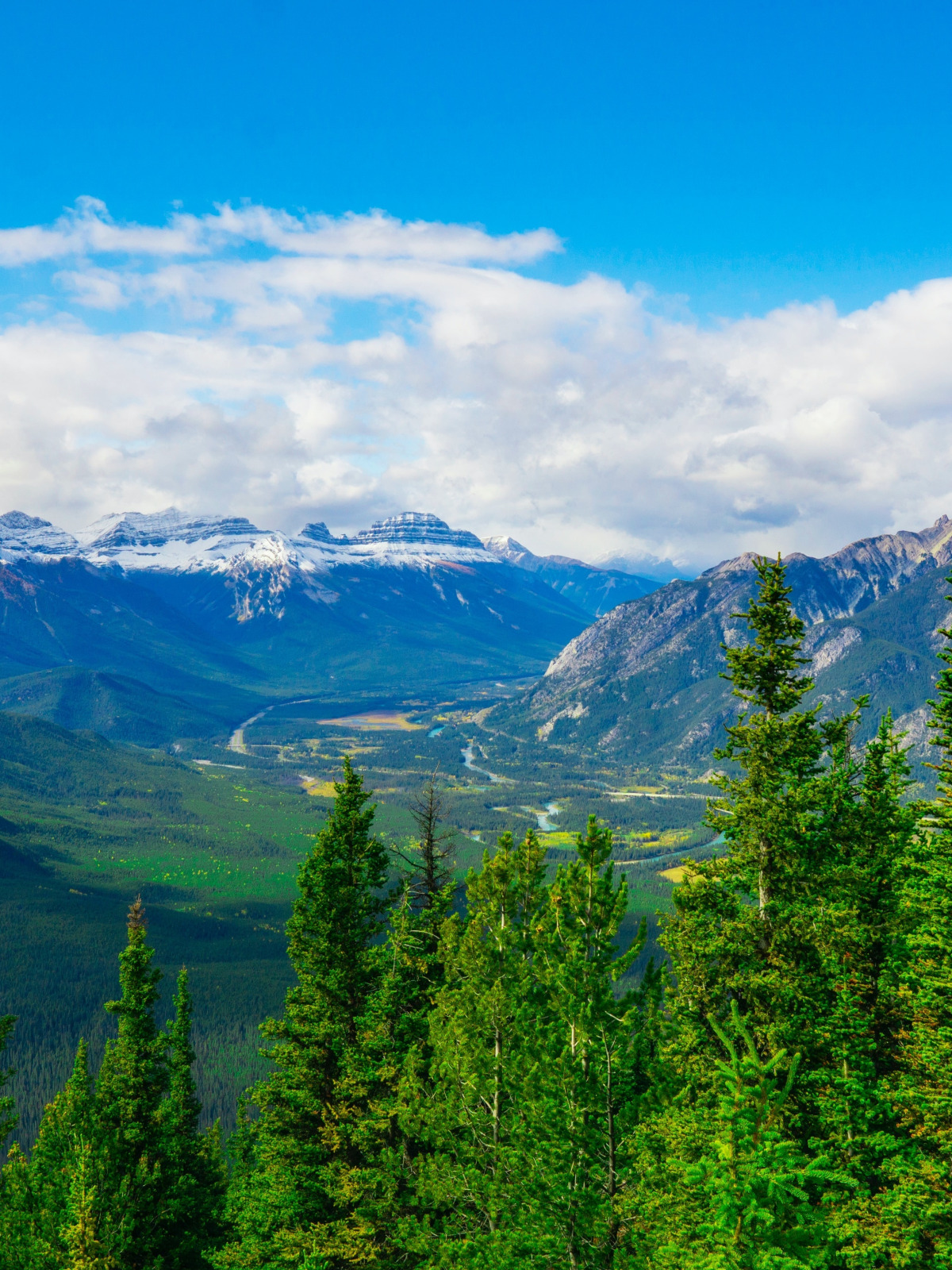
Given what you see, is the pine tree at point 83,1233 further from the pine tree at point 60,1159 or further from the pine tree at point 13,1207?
the pine tree at point 13,1207

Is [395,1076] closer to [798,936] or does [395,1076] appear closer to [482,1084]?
[482,1084]

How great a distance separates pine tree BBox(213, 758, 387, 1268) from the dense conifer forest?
0.13 metres

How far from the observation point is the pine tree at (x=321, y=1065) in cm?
3559

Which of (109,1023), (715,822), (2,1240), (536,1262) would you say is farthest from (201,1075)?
(715,822)

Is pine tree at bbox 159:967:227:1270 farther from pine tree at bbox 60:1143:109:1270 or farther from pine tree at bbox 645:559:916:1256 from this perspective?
pine tree at bbox 645:559:916:1256

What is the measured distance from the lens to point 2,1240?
3906 centimetres

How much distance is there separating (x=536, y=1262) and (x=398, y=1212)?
9.25 meters

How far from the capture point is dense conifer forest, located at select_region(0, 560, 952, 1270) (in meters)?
22.6

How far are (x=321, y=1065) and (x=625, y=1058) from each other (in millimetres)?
16188

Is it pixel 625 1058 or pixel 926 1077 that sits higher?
pixel 926 1077

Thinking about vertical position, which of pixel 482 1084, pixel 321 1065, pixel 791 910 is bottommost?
pixel 321 1065

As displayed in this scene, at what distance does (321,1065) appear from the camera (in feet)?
124

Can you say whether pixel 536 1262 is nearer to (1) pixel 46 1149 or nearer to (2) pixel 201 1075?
(1) pixel 46 1149

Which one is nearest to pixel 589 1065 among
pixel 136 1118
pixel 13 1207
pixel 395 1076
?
pixel 395 1076
